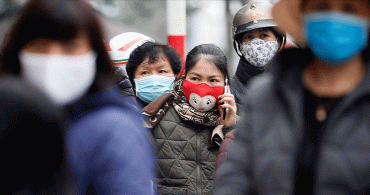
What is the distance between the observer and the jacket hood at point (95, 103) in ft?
5.74

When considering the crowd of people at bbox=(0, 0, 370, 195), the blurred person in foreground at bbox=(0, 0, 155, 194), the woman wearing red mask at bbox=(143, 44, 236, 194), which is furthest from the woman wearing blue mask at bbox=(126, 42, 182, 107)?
the blurred person in foreground at bbox=(0, 0, 155, 194)

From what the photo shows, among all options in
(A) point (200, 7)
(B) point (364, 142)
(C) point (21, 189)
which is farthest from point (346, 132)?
(A) point (200, 7)

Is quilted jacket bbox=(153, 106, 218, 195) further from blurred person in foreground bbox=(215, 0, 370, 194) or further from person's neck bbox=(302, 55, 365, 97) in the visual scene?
person's neck bbox=(302, 55, 365, 97)

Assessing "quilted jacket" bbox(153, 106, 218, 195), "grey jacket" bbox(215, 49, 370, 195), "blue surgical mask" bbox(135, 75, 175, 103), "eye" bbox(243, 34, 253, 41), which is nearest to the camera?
"grey jacket" bbox(215, 49, 370, 195)

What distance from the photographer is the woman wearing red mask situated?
11.1 ft

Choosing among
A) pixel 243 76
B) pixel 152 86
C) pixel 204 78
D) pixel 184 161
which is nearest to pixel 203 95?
pixel 204 78

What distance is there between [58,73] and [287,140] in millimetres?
782

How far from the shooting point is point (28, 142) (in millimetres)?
1504

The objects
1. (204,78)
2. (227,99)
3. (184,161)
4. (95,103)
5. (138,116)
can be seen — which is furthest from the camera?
(204,78)

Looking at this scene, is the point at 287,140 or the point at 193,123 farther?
the point at 193,123

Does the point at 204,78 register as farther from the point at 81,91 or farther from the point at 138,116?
the point at 81,91

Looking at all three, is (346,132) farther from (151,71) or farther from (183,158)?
(151,71)

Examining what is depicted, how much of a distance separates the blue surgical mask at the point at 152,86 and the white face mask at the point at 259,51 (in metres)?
0.66

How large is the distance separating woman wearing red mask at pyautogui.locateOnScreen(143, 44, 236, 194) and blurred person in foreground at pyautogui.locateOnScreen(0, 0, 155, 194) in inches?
64.3
